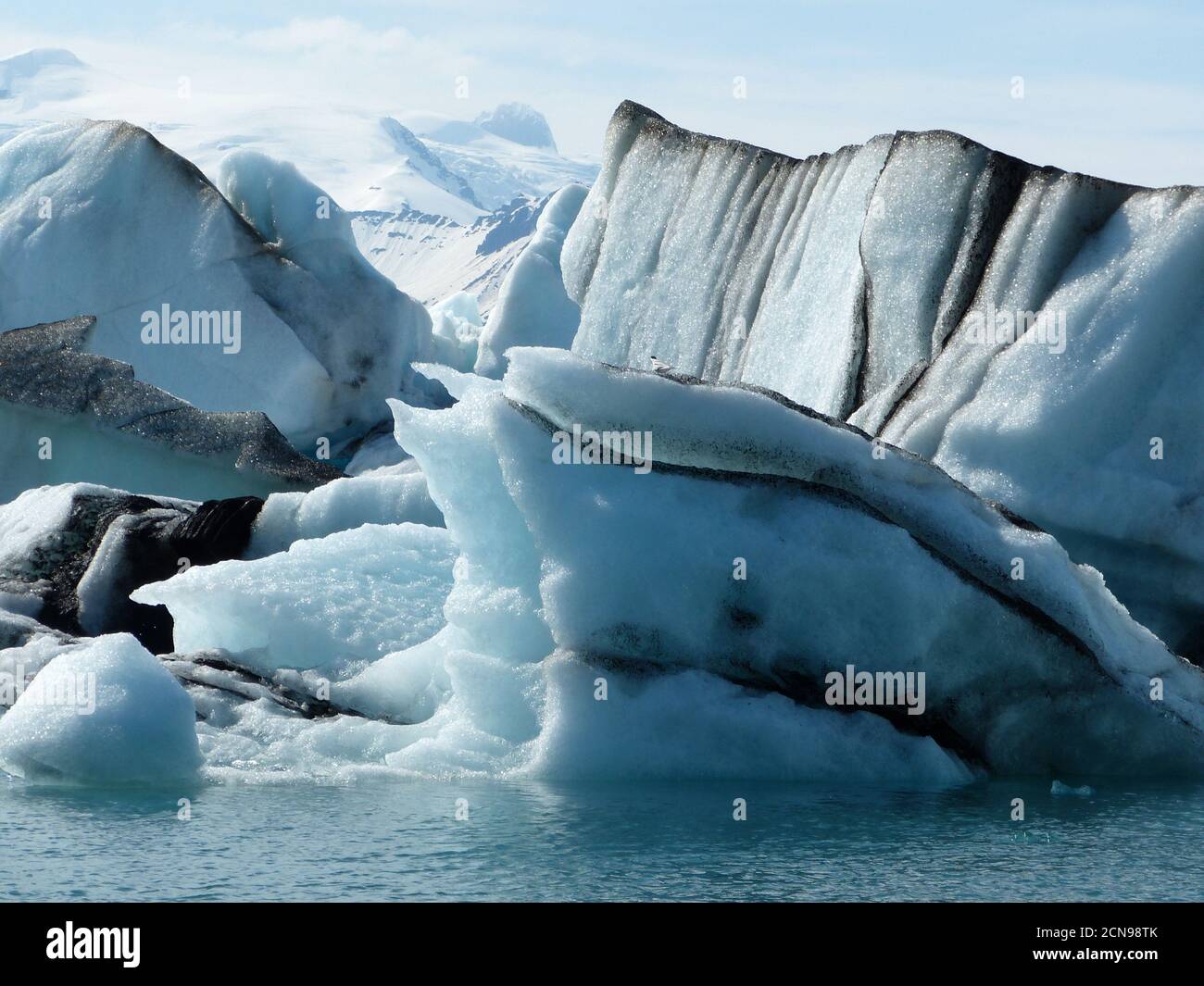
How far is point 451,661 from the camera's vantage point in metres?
7.58

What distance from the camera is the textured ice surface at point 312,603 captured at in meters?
8.83

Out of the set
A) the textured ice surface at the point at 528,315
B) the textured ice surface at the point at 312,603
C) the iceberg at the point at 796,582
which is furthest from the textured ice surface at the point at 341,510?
the textured ice surface at the point at 528,315

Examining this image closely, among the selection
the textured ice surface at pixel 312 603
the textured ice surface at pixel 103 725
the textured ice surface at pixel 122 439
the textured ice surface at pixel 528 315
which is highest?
the textured ice surface at pixel 528 315

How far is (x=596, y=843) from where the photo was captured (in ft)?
19.8

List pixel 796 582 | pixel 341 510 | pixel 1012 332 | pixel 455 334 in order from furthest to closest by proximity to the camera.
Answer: pixel 455 334, pixel 341 510, pixel 1012 332, pixel 796 582

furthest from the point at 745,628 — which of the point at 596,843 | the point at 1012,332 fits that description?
the point at 1012,332
